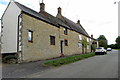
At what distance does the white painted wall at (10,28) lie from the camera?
15869mm

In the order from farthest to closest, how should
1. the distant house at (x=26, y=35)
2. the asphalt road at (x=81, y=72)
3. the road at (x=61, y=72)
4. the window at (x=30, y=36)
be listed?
the window at (x=30, y=36) < the distant house at (x=26, y=35) < the road at (x=61, y=72) < the asphalt road at (x=81, y=72)

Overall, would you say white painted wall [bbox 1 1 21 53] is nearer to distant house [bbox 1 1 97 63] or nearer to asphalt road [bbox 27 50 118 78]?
distant house [bbox 1 1 97 63]

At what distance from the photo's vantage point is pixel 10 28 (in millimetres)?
16625

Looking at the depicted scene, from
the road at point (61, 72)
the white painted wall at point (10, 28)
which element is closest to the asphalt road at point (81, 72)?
the road at point (61, 72)

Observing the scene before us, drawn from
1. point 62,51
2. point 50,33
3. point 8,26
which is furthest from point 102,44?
point 8,26

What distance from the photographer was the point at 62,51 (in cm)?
2455

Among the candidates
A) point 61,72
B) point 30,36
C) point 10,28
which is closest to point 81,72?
point 61,72

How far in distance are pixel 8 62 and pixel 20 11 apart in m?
5.48

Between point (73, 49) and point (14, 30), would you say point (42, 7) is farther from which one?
point (14, 30)

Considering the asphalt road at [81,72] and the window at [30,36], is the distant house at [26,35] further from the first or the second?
the asphalt road at [81,72]

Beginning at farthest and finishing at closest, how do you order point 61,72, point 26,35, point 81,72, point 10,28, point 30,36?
point 10,28, point 30,36, point 26,35, point 61,72, point 81,72

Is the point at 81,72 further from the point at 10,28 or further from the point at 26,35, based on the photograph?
the point at 10,28

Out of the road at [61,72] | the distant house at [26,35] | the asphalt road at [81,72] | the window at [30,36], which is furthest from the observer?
the window at [30,36]

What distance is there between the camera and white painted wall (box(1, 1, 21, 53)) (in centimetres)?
1587
